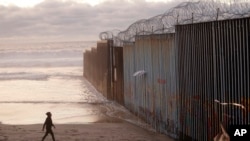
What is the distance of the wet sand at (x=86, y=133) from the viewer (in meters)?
13.0

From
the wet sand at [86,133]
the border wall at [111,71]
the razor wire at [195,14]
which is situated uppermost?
the razor wire at [195,14]

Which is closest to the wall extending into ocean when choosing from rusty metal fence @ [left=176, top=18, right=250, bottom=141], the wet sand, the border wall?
rusty metal fence @ [left=176, top=18, right=250, bottom=141]

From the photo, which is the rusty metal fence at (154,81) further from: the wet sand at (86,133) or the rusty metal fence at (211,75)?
the rusty metal fence at (211,75)

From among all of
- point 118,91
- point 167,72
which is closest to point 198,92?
point 167,72

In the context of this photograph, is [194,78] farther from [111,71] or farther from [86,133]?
[111,71]

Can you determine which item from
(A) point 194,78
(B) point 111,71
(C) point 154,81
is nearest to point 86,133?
(C) point 154,81

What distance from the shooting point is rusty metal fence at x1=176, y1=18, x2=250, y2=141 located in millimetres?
8359

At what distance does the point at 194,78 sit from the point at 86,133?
4.69m

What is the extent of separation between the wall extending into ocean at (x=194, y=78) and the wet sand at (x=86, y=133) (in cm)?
62

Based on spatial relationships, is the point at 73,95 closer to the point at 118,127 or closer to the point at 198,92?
the point at 118,127

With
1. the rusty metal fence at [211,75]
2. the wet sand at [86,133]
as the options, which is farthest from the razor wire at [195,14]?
the wet sand at [86,133]

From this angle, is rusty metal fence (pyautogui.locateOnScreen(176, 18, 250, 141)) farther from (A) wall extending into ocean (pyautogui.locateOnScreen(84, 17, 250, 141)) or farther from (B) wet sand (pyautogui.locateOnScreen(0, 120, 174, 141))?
(B) wet sand (pyautogui.locateOnScreen(0, 120, 174, 141))

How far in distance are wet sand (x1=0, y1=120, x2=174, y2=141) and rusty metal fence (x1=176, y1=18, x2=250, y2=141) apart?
222 centimetres

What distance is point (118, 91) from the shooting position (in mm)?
21172
